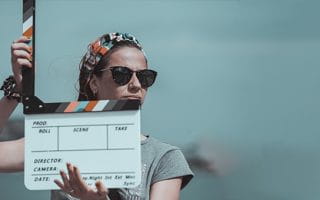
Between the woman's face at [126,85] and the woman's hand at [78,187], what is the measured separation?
353 millimetres

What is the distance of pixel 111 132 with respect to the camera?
1841 mm

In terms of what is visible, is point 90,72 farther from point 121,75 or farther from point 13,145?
point 13,145

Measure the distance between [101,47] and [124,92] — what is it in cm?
18

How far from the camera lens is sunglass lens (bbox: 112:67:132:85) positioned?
2.07m

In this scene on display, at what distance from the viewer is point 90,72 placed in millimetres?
2195

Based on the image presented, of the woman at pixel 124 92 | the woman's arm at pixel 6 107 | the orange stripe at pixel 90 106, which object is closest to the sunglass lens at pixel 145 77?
the woman at pixel 124 92

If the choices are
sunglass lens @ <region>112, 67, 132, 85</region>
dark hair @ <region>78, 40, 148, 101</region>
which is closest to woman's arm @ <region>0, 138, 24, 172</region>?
dark hair @ <region>78, 40, 148, 101</region>

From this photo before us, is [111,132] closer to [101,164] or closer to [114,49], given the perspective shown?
[101,164]

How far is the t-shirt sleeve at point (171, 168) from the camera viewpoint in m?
2.08

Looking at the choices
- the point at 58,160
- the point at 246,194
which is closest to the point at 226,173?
the point at 246,194

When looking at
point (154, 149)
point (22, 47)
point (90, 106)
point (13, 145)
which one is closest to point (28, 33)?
point (22, 47)

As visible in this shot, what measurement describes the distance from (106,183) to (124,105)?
194mm

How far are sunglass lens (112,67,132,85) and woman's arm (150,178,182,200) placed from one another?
0.96 ft

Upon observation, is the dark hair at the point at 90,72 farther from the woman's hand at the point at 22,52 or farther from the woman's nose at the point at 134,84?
the woman's hand at the point at 22,52
